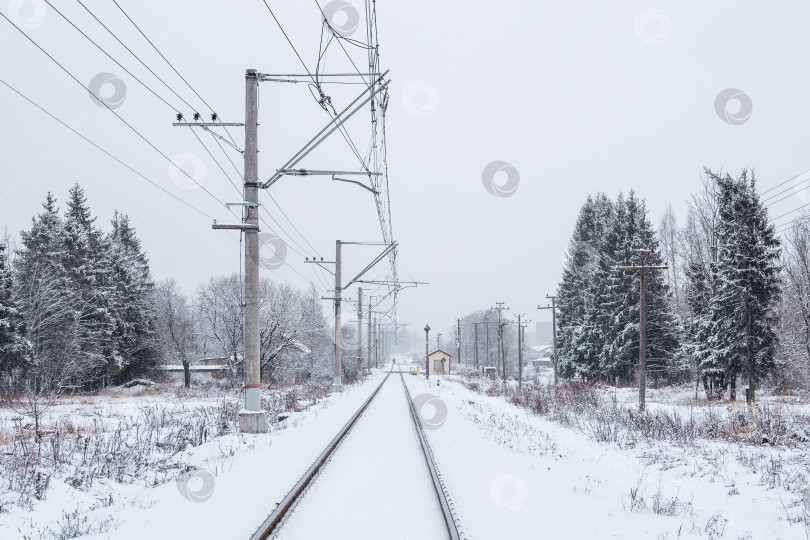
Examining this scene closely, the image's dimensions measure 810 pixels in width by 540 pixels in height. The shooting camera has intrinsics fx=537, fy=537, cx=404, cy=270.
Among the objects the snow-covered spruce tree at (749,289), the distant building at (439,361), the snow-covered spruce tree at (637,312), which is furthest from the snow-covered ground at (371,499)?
the distant building at (439,361)

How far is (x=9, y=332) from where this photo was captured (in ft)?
103

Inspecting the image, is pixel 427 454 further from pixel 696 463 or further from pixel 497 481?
pixel 696 463

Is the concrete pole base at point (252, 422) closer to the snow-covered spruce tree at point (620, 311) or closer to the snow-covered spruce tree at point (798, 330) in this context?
the snow-covered spruce tree at point (798, 330)

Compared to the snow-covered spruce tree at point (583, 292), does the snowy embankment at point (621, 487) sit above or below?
below

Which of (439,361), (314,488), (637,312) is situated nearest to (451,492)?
(314,488)

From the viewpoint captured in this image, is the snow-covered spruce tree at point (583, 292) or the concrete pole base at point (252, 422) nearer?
the concrete pole base at point (252, 422)

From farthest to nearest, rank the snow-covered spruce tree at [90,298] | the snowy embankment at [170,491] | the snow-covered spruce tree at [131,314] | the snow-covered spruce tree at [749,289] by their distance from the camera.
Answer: the snow-covered spruce tree at [131,314]
the snow-covered spruce tree at [90,298]
the snow-covered spruce tree at [749,289]
the snowy embankment at [170,491]

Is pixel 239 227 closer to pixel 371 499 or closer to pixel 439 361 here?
pixel 371 499

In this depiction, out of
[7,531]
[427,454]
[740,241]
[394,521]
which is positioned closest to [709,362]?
[740,241]

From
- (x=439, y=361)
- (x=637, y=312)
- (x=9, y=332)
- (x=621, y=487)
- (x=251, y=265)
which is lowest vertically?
(x=439, y=361)

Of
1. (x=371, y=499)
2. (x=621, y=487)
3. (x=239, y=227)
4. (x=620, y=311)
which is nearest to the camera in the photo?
(x=371, y=499)

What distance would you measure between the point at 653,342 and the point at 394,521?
37858 mm

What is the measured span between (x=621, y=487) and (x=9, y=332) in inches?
1368

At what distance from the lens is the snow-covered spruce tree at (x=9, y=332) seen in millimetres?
30969
